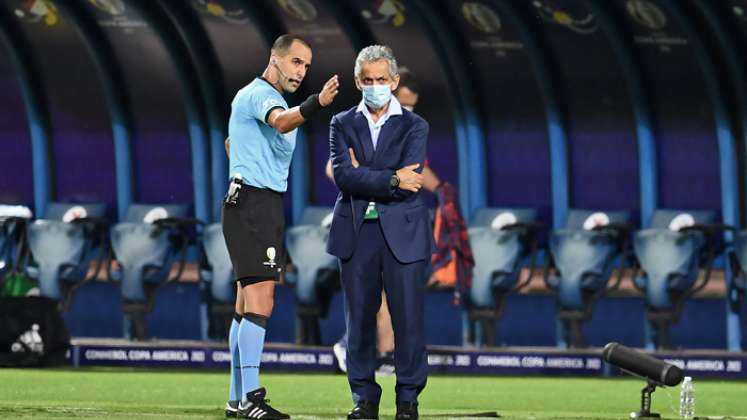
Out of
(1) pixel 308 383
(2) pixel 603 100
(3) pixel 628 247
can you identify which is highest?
(2) pixel 603 100

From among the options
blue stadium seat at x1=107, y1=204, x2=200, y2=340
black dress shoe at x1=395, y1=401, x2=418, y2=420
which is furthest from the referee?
blue stadium seat at x1=107, y1=204, x2=200, y2=340

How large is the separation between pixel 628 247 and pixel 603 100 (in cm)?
117

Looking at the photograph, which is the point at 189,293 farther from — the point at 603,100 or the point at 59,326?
the point at 603,100

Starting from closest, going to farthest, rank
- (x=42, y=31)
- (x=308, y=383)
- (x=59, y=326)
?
(x=308, y=383) < (x=59, y=326) < (x=42, y=31)

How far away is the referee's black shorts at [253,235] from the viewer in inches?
392

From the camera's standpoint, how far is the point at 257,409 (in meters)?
9.82

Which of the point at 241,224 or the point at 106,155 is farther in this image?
the point at 106,155

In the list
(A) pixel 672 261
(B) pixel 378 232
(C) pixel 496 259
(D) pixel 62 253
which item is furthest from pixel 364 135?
(D) pixel 62 253

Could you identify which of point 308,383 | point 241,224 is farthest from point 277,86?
point 308,383

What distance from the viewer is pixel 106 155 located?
17.1m

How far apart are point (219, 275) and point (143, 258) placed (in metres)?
0.63

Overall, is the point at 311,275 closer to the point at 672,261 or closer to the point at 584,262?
the point at 584,262

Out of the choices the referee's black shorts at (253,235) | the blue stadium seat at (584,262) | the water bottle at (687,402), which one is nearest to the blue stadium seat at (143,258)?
the blue stadium seat at (584,262)

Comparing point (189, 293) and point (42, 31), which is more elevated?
point (42, 31)
